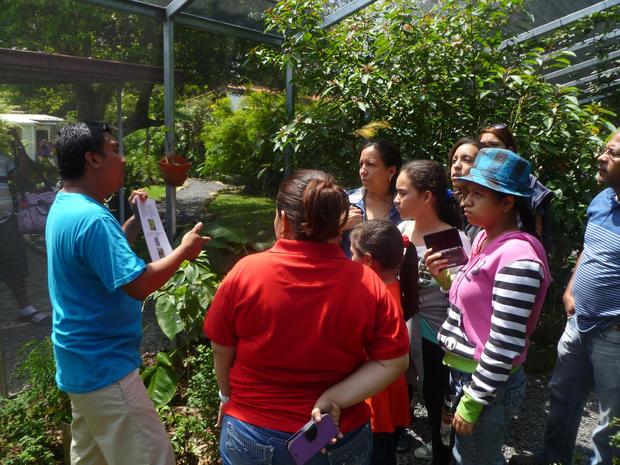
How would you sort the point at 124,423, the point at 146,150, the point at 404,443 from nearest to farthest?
the point at 124,423
the point at 404,443
the point at 146,150

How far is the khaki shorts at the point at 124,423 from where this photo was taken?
6.98 ft

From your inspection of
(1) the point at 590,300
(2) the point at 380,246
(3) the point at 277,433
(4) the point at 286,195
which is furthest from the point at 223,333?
(1) the point at 590,300

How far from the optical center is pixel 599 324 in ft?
8.32

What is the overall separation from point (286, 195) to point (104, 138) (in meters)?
0.99

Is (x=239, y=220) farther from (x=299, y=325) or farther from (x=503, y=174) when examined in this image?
(x=299, y=325)

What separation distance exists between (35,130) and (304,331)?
3241 millimetres

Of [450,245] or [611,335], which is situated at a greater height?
[450,245]

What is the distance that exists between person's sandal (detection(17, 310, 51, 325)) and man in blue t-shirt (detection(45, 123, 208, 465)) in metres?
1.90

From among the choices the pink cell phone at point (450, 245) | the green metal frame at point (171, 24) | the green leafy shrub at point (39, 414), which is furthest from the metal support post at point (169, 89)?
the pink cell phone at point (450, 245)

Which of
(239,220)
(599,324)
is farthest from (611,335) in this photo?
(239,220)

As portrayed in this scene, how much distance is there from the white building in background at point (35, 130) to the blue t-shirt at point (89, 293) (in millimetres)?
2016

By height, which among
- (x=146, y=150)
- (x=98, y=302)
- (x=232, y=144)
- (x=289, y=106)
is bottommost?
(x=98, y=302)

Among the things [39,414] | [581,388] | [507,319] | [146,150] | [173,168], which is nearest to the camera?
[507,319]

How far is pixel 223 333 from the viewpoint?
1707 mm
